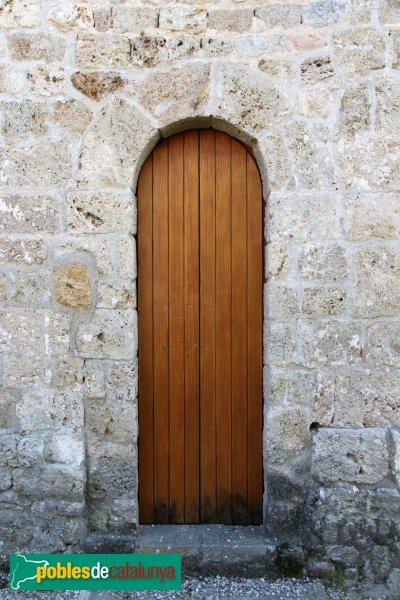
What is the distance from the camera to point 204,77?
250 cm

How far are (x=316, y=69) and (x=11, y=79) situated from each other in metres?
1.70

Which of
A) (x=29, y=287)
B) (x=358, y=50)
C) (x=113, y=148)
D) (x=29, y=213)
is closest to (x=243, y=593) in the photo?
(x=29, y=287)

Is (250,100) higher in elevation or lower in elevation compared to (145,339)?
higher

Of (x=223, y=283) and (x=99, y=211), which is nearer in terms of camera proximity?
(x=99, y=211)

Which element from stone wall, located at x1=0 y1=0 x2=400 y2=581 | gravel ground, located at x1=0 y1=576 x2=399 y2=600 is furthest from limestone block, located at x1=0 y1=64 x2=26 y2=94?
gravel ground, located at x1=0 y1=576 x2=399 y2=600

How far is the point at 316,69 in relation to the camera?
248 centimetres

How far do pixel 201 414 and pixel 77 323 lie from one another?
0.91 metres

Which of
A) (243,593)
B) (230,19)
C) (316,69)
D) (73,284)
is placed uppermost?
(230,19)

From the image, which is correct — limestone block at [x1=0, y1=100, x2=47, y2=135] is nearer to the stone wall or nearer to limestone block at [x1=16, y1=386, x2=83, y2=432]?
the stone wall

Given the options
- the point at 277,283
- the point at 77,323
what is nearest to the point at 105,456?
the point at 77,323

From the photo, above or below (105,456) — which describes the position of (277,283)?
above

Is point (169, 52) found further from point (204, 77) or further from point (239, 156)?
point (239, 156)

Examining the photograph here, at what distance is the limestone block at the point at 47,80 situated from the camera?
2.52 meters

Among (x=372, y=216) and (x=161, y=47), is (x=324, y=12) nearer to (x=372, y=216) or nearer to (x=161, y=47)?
(x=161, y=47)
